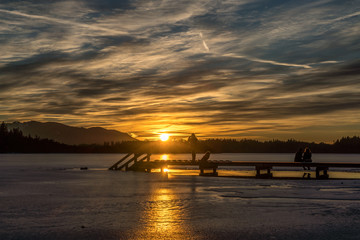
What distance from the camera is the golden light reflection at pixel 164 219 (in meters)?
12.1

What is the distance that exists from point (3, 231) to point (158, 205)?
7.28 meters

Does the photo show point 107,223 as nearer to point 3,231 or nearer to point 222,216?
point 3,231

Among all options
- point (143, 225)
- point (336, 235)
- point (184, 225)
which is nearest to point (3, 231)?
point (143, 225)

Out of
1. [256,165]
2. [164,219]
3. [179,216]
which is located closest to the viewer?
[164,219]

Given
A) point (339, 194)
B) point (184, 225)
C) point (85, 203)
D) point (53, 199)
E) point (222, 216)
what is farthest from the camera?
point (339, 194)

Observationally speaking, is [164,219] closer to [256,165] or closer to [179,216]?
[179,216]

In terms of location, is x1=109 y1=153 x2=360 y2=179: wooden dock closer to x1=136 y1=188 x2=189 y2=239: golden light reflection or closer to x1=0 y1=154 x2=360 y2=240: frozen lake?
x1=0 y1=154 x2=360 y2=240: frozen lake

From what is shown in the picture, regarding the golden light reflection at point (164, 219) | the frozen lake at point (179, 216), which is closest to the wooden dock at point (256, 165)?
the frozen lake at point (179, 216)

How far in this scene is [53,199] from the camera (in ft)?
67.9

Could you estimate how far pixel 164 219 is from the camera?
14.6 m

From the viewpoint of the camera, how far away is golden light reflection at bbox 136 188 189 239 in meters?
12.1

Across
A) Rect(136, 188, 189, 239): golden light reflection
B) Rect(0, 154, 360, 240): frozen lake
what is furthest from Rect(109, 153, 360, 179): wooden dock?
Rect(136, 188, 189, 239): golden light reflection

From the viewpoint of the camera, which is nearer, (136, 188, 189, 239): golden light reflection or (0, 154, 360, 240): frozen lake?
(136, 188, 189, 239): golden light reflection

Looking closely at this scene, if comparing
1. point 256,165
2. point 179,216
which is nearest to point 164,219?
point 179,216
